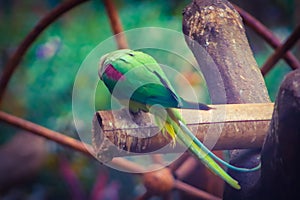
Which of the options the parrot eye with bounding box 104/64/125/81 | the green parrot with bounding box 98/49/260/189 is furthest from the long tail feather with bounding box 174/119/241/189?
the parrot eye with bounding box 104/64/125/81

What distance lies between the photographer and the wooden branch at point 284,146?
713mm

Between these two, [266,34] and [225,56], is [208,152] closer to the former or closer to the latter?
[225,56]

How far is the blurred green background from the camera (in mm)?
1177

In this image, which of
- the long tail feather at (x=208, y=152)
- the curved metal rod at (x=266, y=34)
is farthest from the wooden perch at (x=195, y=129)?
the curved metal rod at (x=266, y=34)

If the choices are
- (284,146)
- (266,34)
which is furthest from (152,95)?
(266,34)

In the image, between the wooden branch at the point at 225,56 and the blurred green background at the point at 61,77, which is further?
the blurred green background at the point at 61,77

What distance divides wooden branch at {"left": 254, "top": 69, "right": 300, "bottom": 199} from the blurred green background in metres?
0.44

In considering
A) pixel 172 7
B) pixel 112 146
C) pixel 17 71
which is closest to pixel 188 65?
pixel 172 7

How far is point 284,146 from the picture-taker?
0.73m

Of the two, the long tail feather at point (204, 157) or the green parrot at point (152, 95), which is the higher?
the green parrot at point (152, 95)

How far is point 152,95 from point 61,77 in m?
0.44

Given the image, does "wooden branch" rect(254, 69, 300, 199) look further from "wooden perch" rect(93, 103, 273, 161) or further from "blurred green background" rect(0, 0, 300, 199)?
"blurred green background" rect(0, 0, 300, 199)

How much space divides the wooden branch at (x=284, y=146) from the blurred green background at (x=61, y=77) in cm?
44

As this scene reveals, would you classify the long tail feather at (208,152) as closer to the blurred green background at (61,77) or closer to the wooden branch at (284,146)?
the wooden branch at (284,146)
